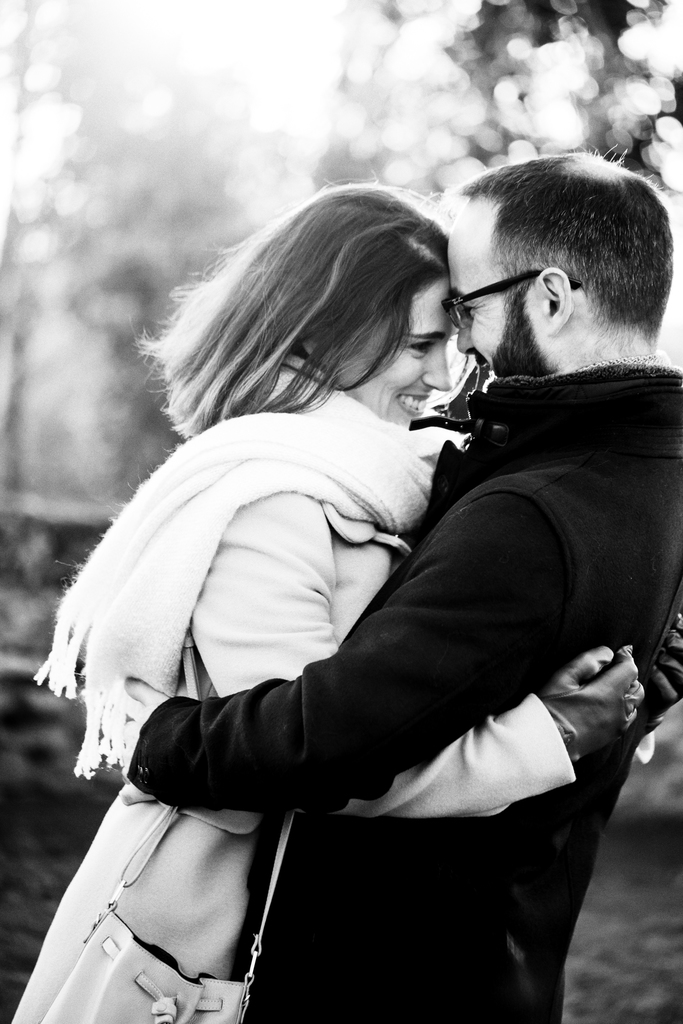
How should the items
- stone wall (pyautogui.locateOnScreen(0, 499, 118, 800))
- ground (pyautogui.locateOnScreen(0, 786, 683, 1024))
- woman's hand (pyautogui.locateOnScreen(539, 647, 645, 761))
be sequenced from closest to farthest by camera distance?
woman's hand (pyautogui.locateOnScreen(539, 647, 645, 761)) → ground (pyautogui.locateOnScreen(0, 786, 683, 1024)) → stone wall (pyautogui.locateOnScreen(0, 499, 118, 800))

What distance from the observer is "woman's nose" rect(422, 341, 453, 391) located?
2.20 meters

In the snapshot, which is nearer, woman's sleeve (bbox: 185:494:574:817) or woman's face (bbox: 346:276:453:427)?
woman's sleeve (bbox: 185:494:574:817)

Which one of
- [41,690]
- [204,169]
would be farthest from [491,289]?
[204,169]

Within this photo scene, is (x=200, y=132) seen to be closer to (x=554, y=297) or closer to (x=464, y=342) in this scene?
(x=464, y=342)

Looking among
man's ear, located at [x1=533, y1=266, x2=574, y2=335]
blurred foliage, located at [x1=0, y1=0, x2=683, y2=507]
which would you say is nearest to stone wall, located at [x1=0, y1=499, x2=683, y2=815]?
blurred foliage, located at [x1=0, y1=0, x2=683, y2=507]

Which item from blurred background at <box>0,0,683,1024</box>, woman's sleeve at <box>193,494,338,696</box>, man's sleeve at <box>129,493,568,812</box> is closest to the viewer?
man's sleeve at <box>129,493,568,812</box>

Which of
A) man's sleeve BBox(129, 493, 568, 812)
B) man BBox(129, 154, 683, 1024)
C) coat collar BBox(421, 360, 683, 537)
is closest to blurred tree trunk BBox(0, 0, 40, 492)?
man BBox(129, 154, 683, 1024)

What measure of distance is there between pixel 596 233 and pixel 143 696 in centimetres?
123

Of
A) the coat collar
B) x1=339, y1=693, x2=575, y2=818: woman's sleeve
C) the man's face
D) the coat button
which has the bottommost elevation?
x1=339, y1=693, x2=575, y2=818: woman's sleeve

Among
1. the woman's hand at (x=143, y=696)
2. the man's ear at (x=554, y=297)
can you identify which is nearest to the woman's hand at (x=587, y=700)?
the man's ear at (x=554, y=297)

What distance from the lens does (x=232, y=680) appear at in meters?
1.65

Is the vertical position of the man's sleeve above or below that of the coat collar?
below

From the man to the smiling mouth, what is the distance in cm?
29

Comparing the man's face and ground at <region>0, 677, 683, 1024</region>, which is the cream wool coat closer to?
the man's face
